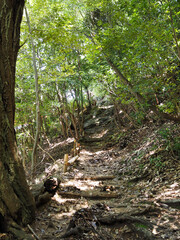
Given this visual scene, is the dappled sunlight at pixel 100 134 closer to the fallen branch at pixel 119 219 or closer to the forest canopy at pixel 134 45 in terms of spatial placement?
the forest canopy at pixel 134 45

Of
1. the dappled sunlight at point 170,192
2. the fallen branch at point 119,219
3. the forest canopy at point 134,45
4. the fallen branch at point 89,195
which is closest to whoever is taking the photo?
the fallen branch at point 119,219

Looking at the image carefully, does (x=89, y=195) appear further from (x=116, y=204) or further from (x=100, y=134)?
(x=100, y=134)

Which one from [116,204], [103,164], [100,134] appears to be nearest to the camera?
[116,204]

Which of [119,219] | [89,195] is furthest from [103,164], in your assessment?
[119,219]

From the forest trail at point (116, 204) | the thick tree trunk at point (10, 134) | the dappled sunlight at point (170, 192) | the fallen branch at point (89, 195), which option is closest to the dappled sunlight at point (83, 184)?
the forest trail at point (116, 204)

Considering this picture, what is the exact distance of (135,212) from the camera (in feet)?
11.1

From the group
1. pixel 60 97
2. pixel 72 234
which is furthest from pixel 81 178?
pixel 60 97

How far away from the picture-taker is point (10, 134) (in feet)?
9.90

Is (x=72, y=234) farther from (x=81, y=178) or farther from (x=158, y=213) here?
(x=81, y=178)

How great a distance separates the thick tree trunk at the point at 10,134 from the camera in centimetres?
283

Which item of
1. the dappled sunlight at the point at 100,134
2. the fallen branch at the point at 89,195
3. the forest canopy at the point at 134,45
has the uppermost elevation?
the forest canopy at the point at 134,45

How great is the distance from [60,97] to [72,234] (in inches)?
450

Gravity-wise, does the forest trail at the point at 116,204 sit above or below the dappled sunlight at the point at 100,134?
below

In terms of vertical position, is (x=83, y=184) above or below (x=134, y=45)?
below
